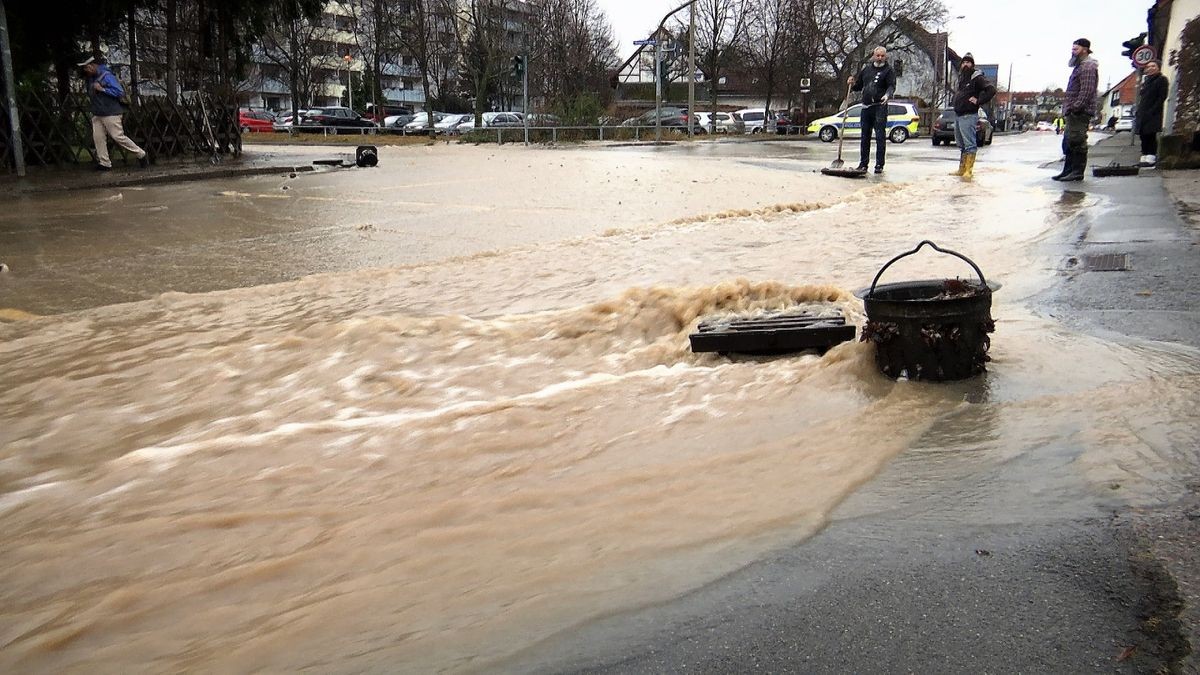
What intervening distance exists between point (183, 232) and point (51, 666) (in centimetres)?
779

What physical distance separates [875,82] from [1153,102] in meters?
4.82

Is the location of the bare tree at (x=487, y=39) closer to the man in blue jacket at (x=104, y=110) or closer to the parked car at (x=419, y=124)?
the parked car at (x=419, y=124)

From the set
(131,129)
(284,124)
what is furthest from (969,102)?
(284,124)

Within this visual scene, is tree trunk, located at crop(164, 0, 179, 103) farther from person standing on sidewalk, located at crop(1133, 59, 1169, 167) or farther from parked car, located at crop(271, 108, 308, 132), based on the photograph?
parked car, located at crop(271, 108, 308, 132)

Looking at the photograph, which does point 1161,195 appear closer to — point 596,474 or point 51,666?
point 596,474

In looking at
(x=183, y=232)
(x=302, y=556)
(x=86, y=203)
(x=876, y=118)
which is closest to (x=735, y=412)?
(x=302, y=556)

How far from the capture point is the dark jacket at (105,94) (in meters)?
14.8

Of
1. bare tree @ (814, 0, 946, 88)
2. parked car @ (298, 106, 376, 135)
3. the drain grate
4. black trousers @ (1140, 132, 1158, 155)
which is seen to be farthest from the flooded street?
bare tree @ (814, 0, 946, 88)

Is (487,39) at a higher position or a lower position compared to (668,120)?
higher

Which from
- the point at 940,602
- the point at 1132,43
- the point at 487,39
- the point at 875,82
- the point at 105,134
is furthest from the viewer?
the point at 487,39

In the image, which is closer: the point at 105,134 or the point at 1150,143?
the point at 1150,143

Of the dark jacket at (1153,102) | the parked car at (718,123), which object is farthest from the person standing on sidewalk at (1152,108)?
the parked car at (718,123)

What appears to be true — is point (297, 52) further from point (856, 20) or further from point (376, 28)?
point (856, 20)

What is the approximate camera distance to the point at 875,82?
1418 centimetres
